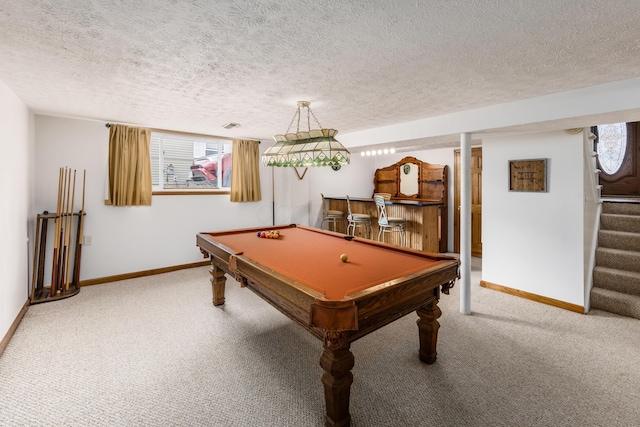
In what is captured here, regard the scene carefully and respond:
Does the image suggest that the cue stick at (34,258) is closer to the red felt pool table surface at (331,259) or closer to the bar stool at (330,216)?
the red felt pool table surface at (331,259)

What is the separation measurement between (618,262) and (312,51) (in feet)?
13.4

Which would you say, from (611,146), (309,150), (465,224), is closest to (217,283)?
(309,150)

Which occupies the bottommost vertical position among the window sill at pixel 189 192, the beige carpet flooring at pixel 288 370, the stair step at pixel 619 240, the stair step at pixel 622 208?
the beige carpet flooring at pixel 288 370

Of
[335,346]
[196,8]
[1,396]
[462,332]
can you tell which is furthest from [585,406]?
[1,396]

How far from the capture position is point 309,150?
8.55ft

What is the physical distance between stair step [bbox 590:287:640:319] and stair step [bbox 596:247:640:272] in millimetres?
361

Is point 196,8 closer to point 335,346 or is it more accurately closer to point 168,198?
point 335,346

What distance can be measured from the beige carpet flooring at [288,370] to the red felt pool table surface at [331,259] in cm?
76

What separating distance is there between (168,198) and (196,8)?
3.75 metres

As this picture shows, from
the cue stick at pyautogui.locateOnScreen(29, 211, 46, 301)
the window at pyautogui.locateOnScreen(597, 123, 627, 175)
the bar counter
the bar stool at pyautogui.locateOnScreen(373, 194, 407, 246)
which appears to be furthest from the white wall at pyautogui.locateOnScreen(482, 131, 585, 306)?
the cue stick at pyautogui.locateOnScreen(29, 211, 46, 301)

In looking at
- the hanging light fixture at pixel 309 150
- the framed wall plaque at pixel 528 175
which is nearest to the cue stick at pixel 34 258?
the hanging light fixture at pixel 309 150

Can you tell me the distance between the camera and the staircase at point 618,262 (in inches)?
127

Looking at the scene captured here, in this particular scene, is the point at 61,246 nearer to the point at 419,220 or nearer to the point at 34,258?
the point at 34,258

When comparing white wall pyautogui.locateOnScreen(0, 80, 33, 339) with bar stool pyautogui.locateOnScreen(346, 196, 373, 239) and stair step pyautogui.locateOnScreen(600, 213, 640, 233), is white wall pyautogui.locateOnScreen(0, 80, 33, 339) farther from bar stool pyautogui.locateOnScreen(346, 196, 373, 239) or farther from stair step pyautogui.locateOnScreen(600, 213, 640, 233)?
stair step pyautogui.locateOnScreen(600, 213, 640, 233)
